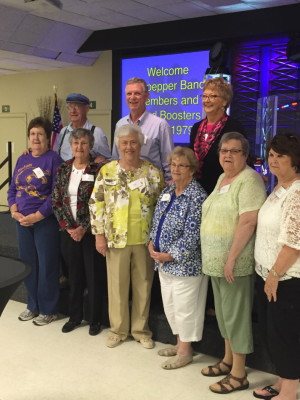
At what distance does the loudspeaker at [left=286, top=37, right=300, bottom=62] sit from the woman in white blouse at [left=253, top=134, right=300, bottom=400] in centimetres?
343

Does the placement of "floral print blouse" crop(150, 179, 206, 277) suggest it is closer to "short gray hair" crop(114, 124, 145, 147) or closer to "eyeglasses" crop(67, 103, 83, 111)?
"short gray hair" crop(114, 124, 145, 147)

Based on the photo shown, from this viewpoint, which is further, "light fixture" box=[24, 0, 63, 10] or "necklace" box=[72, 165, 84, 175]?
"light fixture" box=[24, 0, 63, 10]

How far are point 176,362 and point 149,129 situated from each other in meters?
1.55

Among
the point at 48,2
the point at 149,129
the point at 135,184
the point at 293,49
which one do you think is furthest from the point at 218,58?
the point at 135,184

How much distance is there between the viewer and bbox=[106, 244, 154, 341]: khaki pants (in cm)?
304

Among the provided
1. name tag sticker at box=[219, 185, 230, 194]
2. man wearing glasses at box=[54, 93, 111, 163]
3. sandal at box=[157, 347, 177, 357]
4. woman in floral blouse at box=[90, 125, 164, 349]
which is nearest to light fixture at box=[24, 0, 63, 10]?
man wearing glasses at box=[54, 93, 111, 163]

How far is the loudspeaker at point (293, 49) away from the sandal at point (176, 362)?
12.5 ft

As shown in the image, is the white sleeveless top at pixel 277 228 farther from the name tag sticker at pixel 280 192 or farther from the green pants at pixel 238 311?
the green pants at pixel 238 311

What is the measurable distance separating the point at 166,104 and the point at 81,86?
1.64 metres

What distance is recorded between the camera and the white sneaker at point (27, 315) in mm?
3631

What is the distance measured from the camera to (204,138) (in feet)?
9.53

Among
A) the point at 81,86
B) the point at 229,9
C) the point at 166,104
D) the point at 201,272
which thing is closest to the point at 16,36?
the point at 81,86

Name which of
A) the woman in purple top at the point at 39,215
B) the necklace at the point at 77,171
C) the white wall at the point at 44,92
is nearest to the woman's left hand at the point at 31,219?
the woman in purple top at the point at 39,215

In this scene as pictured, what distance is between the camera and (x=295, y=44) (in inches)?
208
